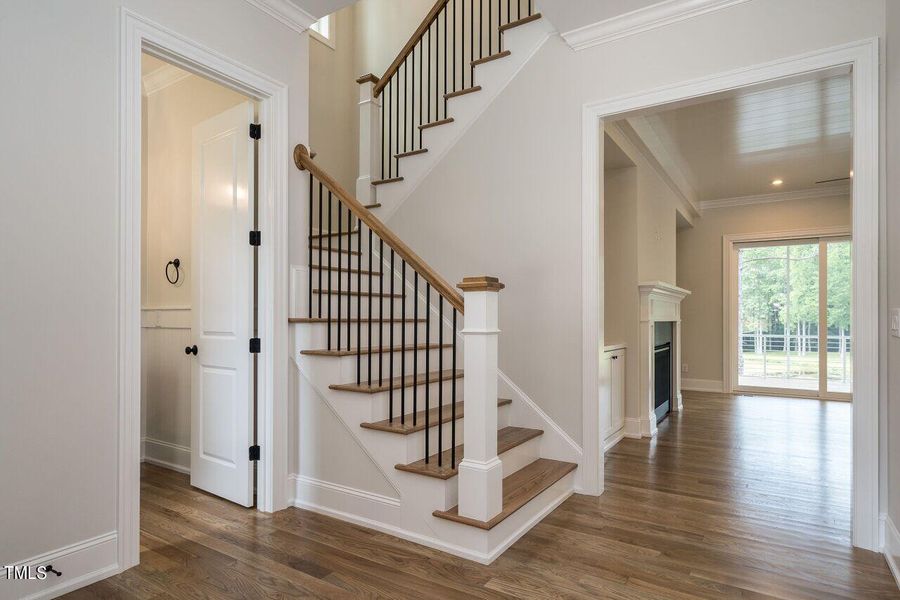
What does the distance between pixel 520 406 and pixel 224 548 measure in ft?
6.24

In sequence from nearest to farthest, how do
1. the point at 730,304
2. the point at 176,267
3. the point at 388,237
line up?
1. the point at 388,237
2. the point at 176,267
3. the point at 730,304

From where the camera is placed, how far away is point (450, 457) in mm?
2684

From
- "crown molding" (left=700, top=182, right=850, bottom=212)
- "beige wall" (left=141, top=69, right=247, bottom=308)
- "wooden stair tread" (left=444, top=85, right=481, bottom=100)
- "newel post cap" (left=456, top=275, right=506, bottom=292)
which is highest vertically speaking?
"wooden stair tread" (left=444, top=85, right=481, bottom=100)

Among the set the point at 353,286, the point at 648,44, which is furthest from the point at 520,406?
the point at 648,44

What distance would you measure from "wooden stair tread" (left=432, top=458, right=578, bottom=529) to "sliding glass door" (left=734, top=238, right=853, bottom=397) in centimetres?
567

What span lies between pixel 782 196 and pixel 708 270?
4.50 ft

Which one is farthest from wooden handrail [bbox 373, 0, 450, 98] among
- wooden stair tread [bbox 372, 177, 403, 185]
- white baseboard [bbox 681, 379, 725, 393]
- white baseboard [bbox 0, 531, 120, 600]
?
white baseboard [bbox 681, 379, 725, 393]

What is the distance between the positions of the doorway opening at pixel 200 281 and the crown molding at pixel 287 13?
19.7 inches

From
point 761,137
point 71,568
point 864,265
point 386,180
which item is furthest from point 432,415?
point 761,137

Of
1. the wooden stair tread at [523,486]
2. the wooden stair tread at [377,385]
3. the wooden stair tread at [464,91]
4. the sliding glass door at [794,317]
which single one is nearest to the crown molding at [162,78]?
the wooden stair tread at [464,91]

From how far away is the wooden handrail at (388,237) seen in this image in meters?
2.49

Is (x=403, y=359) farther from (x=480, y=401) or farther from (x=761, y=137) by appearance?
(x=761, y=137)

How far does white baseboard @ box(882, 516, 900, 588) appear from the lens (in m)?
2.16

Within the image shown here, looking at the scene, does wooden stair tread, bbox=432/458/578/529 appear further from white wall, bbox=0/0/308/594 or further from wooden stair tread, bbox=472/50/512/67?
wooden stair tread, bbox=472/50/512/67
